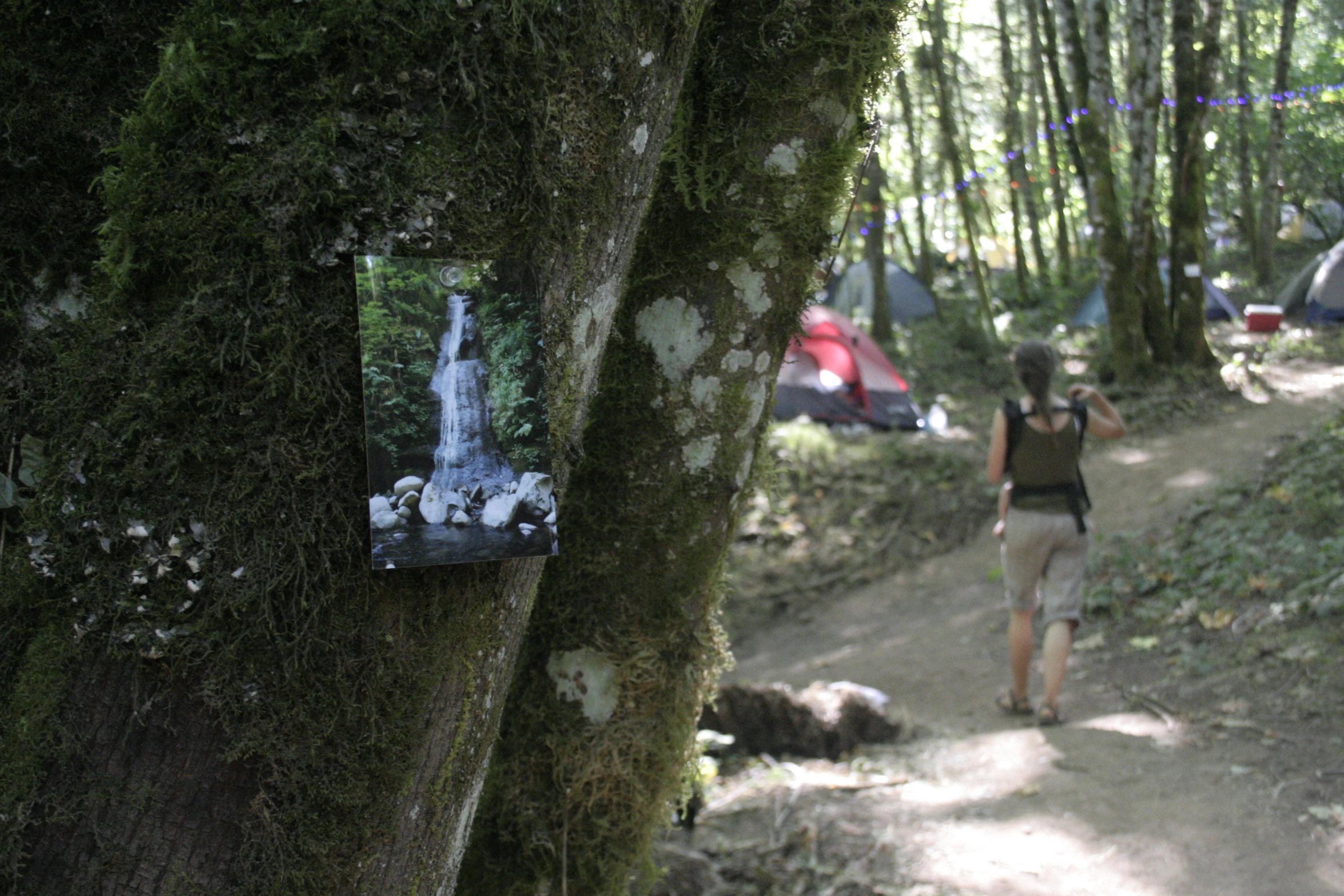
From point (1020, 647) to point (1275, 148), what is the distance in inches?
504

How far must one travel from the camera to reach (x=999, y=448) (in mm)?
4809

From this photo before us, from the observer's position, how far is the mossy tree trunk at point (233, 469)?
122cm

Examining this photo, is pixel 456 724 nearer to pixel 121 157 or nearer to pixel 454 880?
pixel 454 880

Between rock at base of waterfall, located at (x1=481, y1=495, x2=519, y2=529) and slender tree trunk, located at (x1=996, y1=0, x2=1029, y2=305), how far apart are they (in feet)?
62.2

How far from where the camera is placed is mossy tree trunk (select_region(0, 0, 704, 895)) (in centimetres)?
122

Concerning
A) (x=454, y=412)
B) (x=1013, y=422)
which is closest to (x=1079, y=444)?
(x=1013, y=422)

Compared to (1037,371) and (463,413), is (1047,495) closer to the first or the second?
(1037,371)

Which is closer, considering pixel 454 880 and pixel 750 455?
pixel 454 880

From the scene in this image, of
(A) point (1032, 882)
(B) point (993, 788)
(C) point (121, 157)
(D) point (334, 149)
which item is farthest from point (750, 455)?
(B) point (993, 788)

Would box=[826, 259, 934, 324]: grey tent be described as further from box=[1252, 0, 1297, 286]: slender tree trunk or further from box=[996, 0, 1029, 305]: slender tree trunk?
box=[1252, 0, 1297, 286]: slender tree trunk

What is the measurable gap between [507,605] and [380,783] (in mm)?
302

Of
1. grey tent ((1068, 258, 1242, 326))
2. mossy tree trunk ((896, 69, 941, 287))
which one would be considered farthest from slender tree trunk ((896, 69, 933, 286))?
grey tent ((1068, 258, 1242, 326))

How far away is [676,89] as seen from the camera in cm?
159

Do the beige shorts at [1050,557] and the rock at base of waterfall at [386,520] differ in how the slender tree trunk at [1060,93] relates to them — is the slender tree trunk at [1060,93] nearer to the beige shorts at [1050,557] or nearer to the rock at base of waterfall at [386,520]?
the beige shorts at [1050,557]
